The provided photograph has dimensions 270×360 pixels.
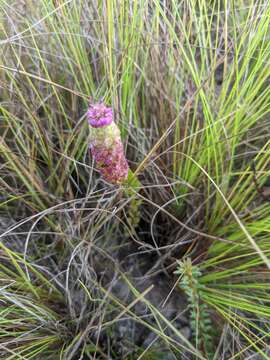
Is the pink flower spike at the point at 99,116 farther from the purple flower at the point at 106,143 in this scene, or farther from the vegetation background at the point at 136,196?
the vegetation background at the point at 136,196

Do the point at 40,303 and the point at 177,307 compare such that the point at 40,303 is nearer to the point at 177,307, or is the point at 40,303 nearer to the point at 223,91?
the point at 177,307

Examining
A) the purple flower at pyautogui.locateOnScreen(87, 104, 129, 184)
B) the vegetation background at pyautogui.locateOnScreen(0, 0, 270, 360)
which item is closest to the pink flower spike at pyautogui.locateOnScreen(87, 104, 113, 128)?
the purple flower at pyautogui.locateOnScreen(87, 104, 129, 184)

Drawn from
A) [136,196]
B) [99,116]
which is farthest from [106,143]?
[136,196]

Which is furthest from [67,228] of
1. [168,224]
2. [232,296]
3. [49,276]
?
[232,296]

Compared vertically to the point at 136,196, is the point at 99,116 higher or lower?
higher

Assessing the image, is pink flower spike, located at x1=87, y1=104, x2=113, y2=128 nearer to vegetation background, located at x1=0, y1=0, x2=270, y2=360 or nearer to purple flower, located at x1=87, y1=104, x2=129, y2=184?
purple flower, located at x1=87, y1=104, x2=129, y2=184

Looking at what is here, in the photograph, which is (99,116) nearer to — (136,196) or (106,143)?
(106,143)

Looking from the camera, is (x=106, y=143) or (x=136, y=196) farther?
(x=136, y=196)
